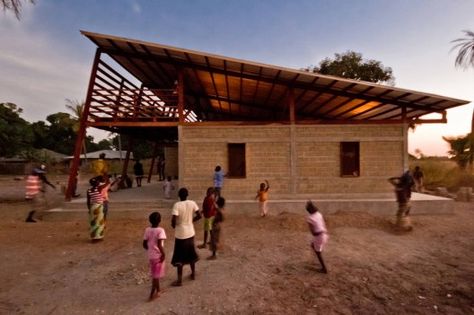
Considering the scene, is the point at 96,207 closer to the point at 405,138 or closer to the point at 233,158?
the point at 233,158

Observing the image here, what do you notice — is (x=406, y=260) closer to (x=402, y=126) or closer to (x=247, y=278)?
(x=247, y=278)

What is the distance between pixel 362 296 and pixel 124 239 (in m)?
6.28

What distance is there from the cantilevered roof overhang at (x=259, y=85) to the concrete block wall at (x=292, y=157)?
0.63 m

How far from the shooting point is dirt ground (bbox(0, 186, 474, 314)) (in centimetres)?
467

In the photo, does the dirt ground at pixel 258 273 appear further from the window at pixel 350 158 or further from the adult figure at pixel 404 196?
the window at pixel 350 158

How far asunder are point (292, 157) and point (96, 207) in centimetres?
707

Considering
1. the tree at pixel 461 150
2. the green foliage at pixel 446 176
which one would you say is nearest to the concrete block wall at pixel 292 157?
the green foliage at pixel 446 176

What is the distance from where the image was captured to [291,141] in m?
12.1

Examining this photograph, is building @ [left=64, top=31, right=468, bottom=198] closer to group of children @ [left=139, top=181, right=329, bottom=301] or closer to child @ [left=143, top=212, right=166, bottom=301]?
group of children @ [left=139, top=181, right=329, bottom=301]

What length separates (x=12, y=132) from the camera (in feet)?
104

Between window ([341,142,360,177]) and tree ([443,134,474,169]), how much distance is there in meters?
12.6

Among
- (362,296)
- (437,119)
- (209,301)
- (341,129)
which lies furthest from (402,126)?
(209,301)

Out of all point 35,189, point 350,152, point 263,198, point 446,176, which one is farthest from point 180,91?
point 446,176

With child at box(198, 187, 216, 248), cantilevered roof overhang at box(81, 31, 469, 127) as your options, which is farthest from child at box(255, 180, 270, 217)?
child at box(198, 187, 216, 248)
